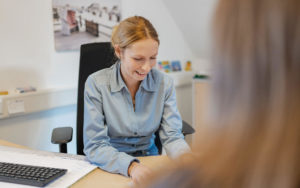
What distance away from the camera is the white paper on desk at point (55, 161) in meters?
1.13

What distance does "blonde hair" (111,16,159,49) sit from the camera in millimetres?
1425

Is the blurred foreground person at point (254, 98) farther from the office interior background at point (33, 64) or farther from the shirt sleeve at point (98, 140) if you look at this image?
the office interior background at point (33, 64)

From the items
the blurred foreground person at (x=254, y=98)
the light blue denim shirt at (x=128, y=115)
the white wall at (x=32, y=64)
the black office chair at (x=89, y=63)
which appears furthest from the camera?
the white wall at (x=32, y=64)

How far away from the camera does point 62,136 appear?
1586 mm

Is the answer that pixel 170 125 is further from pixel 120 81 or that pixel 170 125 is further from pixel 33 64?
pixel 33 64

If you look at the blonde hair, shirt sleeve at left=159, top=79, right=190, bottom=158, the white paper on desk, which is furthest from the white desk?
the blonde hair

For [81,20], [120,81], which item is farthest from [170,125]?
[81,20]

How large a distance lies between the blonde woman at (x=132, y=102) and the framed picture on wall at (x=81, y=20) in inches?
28.5

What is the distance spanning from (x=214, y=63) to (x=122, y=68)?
45.0 inches

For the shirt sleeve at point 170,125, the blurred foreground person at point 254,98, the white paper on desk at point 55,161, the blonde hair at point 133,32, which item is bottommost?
the white paper on desk at point 55,161

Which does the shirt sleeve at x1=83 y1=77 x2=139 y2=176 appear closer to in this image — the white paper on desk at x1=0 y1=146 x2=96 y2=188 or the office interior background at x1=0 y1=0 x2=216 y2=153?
the white paper on desk at x1=0 y1=146 x2=96 y2=188

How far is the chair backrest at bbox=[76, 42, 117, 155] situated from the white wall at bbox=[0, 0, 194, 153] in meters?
0.45

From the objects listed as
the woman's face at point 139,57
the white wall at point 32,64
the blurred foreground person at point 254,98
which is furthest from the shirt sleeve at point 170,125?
the blurred foreground person at point 254,98

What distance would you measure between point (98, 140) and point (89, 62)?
19.6 inches
